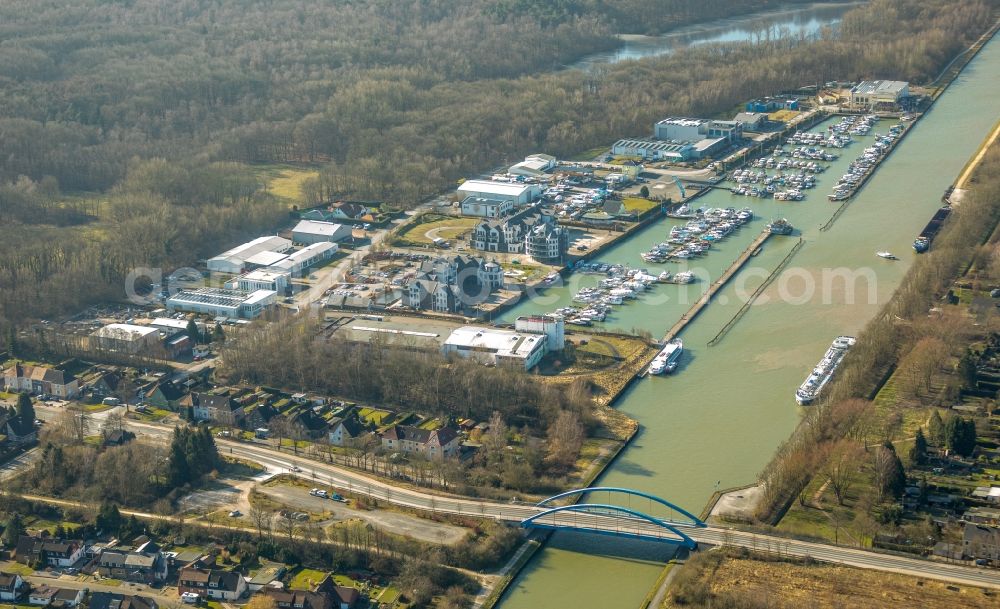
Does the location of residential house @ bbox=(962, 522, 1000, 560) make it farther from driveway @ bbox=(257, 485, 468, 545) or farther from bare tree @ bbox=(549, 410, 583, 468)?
driveway @ bbox=(257, 485, 468, 545)

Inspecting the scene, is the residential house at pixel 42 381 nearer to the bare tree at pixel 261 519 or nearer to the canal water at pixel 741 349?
the bare tree at pixel 261 519

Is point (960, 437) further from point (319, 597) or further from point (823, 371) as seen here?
point (319, 597)

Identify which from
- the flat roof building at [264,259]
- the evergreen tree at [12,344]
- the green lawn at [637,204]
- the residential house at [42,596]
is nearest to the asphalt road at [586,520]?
the residential house at [42,596]

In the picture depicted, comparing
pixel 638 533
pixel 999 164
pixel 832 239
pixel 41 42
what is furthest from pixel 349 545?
pixel 41 42

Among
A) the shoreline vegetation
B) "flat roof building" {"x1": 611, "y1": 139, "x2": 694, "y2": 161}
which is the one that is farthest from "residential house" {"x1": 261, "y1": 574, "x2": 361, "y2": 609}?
"flat roof building" {"x1": 611, "y1": 139, "x2": 694, "y2": 161}

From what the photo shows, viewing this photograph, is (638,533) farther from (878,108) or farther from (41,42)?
(41,42)

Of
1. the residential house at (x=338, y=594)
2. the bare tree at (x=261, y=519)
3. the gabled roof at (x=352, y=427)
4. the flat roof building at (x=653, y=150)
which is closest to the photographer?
the residential house at (x=338, y=594)

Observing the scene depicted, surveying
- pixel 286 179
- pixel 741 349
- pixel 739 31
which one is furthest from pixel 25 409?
pixel 739 31
